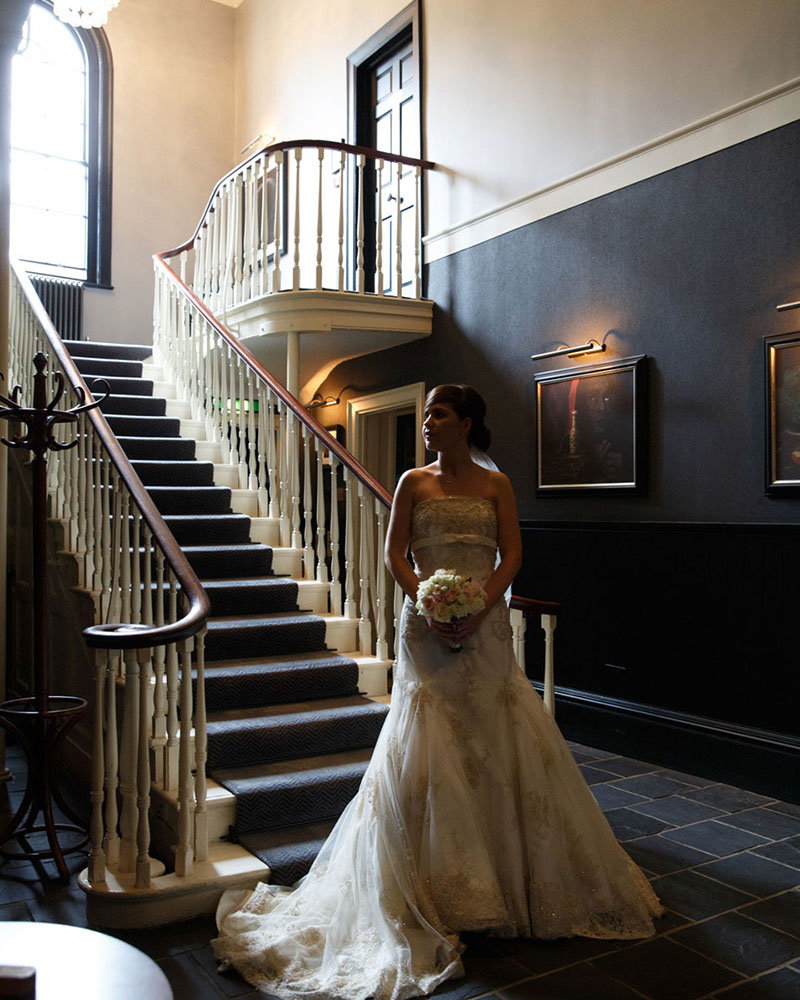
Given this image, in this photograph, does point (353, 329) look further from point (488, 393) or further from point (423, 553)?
point (423, 553)

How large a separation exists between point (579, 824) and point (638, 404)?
9.71 feet

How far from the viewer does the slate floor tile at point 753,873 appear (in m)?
3.40

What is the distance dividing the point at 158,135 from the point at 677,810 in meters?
9.00

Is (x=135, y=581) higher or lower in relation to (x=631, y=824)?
higher

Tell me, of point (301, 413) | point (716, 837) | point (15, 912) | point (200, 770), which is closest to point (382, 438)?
point (301, 413)

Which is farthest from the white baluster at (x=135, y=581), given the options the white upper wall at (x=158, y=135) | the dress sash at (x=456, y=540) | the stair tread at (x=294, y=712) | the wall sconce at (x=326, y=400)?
the white upper wall at (x=158, y=135)

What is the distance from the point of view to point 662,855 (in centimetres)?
373

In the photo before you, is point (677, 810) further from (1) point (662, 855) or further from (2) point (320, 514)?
(2) point (320, 514)

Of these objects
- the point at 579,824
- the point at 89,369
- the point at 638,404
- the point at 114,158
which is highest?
the point at 114,158

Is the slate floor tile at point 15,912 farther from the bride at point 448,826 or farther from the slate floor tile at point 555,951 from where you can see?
the slate floor tile at point 555,951

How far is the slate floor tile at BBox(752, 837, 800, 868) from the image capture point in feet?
12.1

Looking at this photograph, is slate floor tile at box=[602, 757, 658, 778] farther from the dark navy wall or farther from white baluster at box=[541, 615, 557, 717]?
white baluster at box=[541, 615, 557, 717]

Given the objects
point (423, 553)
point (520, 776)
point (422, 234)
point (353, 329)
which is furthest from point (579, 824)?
point (422, 234)

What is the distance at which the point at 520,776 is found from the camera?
302 cm
